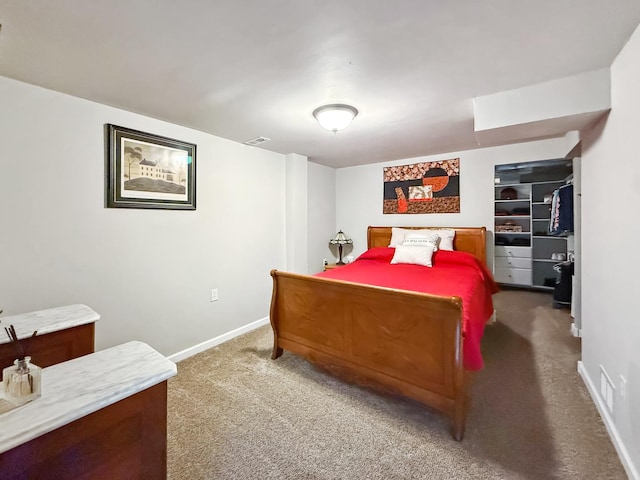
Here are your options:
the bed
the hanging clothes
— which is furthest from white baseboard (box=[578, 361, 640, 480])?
the hanging clothes

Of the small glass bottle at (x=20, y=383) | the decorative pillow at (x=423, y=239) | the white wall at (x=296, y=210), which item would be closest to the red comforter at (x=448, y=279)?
the decorative pillow at (x=423, y=239)

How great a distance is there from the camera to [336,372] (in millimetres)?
2148

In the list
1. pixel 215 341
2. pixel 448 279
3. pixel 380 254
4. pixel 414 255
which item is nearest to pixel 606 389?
pixel 448 279

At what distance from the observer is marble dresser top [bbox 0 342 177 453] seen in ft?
2.34

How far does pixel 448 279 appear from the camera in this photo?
2.56 metres

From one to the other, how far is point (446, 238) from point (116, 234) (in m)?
3.39

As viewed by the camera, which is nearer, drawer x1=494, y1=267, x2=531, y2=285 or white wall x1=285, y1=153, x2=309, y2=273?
white wall x1=285, y1=153, x2=309, y2=273

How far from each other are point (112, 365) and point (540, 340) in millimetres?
3517

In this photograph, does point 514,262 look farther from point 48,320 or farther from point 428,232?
point 48,320

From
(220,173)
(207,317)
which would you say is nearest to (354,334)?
(207,317)

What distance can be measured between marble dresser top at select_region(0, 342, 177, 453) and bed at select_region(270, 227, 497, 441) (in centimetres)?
130

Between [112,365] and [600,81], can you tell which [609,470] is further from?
[112,365]

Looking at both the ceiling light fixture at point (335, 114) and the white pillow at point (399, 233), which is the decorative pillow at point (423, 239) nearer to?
the white pillow at point (399, 233)

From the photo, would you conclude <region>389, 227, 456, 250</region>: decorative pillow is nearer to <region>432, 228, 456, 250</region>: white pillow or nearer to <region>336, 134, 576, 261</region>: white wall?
<region>432, 228, 456, 250</region>: white pillow
